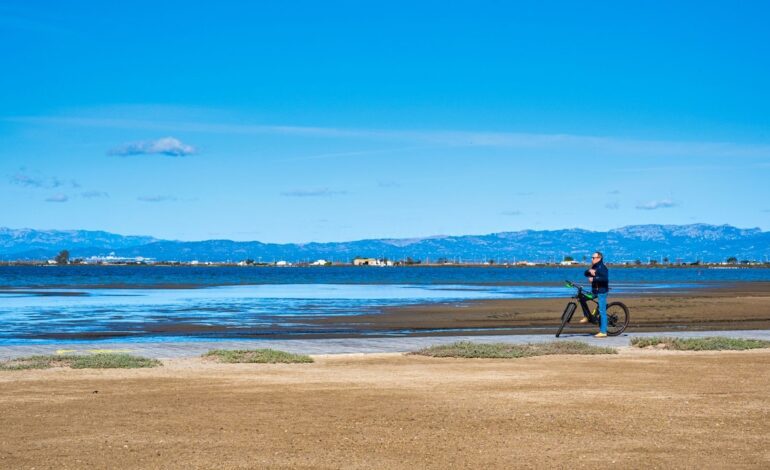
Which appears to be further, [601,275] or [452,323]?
[452,323]

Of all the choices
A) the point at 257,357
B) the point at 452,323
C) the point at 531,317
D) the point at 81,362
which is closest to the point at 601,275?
the point at 257,357

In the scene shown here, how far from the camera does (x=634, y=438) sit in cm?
1076

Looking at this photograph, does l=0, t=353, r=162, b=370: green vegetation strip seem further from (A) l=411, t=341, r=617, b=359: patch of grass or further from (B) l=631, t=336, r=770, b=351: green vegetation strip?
(B) l=631, t=336, r=770, b=351: green vegetation strip

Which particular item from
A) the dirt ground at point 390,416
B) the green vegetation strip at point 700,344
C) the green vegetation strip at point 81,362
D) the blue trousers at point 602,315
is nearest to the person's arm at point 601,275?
the blue trousers at point 602,315

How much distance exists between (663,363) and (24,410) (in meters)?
11.8

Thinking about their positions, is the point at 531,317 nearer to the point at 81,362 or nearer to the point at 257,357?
the point at 257,357

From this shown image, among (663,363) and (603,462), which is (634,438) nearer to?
(603,462)

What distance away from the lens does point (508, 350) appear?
2047 cm

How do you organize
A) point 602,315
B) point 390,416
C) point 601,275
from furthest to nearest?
point 602,315
point 601,275
point 390,416

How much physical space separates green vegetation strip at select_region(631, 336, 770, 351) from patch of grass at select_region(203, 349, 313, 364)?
8.19 metres

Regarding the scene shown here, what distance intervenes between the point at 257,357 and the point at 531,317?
20.2 m

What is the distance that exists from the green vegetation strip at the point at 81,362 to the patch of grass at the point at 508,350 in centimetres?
581

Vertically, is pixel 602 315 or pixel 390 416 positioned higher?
pixel 602 315

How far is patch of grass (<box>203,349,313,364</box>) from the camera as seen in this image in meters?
19.0
